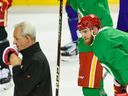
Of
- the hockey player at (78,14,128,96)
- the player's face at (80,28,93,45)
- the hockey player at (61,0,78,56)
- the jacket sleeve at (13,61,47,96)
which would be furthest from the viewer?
the hockey player at (61,0,78,56)

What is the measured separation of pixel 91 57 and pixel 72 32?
1675mm

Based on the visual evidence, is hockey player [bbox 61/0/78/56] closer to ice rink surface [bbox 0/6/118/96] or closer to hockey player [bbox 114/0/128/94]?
ice rink surface [bbox 0/6/118/96]

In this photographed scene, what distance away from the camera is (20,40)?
10.2ft

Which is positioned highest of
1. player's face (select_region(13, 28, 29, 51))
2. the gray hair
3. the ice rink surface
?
the gray hair

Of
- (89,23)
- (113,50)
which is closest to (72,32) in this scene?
(89,23)

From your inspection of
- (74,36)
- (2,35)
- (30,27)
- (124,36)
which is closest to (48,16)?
(74,36)

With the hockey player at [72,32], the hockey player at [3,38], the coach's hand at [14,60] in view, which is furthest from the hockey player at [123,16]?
the hockey player at [72,32]

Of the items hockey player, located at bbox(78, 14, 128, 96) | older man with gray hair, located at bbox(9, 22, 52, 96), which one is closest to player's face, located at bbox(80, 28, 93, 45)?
hockey player, located at bbox(78, 14, 128, 96)

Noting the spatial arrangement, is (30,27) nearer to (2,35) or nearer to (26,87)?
(26,87)

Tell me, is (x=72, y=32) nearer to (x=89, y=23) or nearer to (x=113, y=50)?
(x=89, y=23)

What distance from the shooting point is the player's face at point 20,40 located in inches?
121

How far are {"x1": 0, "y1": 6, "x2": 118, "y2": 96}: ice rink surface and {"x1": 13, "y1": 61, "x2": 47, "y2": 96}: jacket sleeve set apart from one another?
109 centimetres

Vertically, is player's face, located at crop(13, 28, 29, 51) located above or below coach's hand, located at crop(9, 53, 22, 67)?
above

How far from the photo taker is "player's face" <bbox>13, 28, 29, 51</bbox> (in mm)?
3074
